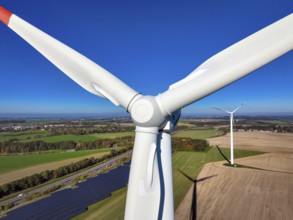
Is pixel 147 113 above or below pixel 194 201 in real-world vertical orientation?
above


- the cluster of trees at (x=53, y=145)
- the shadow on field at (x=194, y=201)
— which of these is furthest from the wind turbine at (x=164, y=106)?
the cluster of trees at (x=53, y=145)

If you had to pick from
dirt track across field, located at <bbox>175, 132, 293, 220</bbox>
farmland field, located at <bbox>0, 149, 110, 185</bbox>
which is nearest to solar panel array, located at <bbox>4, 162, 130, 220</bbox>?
dirt track across field, located at <bbox>175, 132, 293, 220</bbox>

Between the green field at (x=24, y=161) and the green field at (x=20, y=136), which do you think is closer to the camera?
the green field at (x=24, y=161)

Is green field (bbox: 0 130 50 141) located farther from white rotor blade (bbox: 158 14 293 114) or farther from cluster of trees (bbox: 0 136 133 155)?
white rotor blade (bbox: 158 14 293 114)

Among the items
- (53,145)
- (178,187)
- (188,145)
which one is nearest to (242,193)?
(178,187)

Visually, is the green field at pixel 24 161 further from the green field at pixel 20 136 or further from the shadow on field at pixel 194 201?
the green field at pixel 20 136

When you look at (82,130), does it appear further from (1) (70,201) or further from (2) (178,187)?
(2) (178,187)
